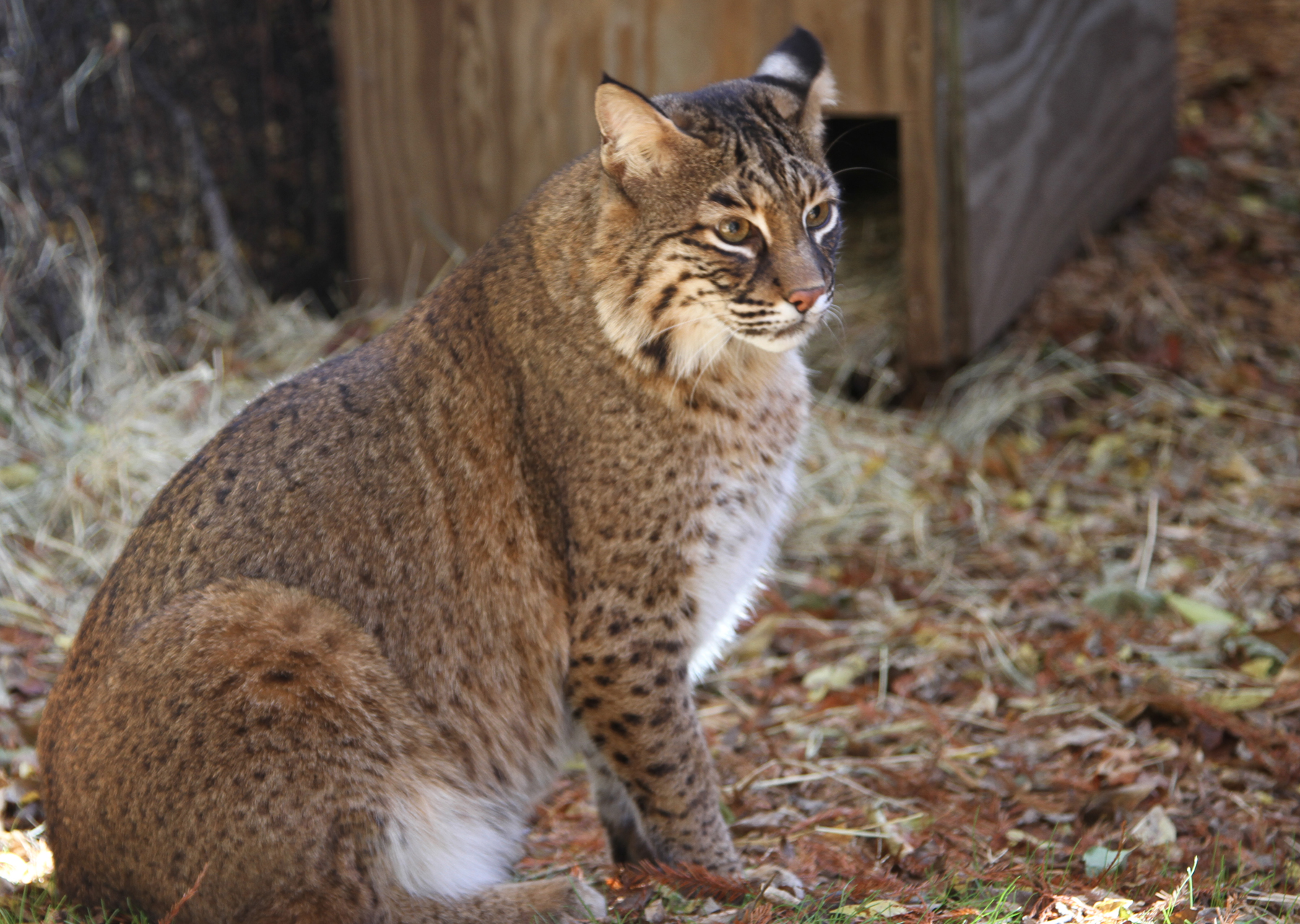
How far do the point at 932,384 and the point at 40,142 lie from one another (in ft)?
13.3

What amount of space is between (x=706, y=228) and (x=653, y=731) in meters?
1.17

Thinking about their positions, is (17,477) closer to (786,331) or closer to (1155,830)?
(786,331)

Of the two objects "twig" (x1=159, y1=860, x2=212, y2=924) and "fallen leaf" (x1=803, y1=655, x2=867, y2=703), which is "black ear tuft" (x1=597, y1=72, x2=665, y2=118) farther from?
"fallen leaf" (x1=803, y1=655, x2=867, y2=703)

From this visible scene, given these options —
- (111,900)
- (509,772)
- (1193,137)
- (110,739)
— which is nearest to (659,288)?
(509,772)

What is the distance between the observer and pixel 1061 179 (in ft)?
20.3

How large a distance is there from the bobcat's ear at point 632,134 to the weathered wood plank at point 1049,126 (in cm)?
275

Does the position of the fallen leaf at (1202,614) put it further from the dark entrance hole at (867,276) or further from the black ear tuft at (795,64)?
the black ear tuft at (795,64)

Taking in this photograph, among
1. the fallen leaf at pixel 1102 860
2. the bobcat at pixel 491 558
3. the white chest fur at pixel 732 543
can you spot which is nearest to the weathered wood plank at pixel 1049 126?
the bobcat at pixel 491 558

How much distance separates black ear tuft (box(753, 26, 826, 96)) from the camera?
3225mm

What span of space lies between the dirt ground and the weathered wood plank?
25cm

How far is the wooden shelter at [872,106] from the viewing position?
5.38 meters

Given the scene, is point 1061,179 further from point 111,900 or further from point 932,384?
point 111,900

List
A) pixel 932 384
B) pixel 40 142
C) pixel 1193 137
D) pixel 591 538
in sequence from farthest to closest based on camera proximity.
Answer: pixel 1193 137
pixel 932 384
pixel 40 142
pixel 591 538

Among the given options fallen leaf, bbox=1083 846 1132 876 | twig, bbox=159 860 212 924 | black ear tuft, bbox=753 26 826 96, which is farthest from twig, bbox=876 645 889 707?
twig, bbox=159 860 212 924
